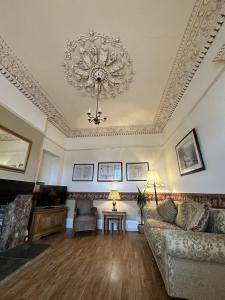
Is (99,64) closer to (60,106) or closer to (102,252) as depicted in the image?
(60,106)

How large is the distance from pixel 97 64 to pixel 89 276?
3339 millimetres

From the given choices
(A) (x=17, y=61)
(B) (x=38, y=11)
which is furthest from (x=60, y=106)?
(B) (x=38, y=11)

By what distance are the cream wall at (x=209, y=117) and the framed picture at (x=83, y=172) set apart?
3078 millimetres

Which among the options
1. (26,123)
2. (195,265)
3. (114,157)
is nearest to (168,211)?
(195,265)

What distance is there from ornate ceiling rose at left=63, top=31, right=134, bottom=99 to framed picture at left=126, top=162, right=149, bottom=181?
251 centimetres

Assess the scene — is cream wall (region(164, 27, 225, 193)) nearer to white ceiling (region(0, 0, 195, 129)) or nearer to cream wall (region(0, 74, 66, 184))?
white ceiling (region(0, 0, 195, 129))

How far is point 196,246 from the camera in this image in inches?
50.4

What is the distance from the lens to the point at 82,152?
5.27 meters

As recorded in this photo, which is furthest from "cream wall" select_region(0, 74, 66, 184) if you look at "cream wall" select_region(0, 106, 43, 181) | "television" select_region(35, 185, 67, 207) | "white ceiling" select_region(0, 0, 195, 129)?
"white ceiling" select_region(0, 0, 195, 129)

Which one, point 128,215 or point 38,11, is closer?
point 38,11

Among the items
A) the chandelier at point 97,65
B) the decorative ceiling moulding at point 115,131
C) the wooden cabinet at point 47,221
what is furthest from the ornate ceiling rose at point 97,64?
the wooden cabinet at point 47,221

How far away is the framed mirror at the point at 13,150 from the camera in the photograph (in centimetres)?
272

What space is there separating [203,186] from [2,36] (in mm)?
4041

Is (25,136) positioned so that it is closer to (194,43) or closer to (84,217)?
(84,217)
